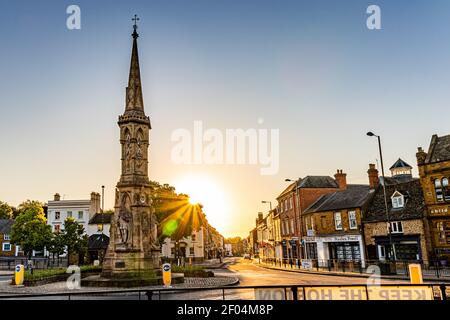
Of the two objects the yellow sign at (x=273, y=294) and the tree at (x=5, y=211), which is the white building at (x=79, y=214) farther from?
the yellow sign at (x=273, y=294)

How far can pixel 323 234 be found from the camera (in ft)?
136

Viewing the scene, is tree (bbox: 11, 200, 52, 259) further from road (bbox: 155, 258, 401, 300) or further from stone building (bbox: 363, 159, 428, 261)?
stone building (bbox: 363, 159, 428, 261)

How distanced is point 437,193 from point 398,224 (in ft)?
15.0

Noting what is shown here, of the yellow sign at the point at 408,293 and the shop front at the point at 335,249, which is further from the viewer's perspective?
the shop front at the point at 335,249

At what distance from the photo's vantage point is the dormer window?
34000 millimetres

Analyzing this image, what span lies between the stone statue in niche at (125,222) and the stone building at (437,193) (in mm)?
25006

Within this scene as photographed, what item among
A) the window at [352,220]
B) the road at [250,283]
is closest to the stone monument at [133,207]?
the road at [250,283]

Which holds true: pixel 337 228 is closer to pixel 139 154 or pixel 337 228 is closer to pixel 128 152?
pixel 139 154

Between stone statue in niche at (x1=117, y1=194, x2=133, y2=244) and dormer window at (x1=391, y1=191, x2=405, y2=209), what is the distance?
25.9 metres

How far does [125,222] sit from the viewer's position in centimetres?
2245

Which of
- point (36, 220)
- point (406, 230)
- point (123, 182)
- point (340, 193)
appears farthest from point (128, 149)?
point (36, 220)

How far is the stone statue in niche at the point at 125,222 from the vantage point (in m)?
22.2
